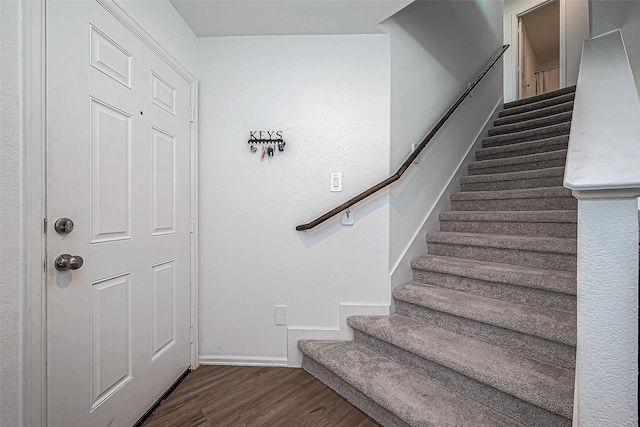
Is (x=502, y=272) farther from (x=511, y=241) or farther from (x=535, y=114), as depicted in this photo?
(x=535, y=114)

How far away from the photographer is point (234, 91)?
6.33 feet

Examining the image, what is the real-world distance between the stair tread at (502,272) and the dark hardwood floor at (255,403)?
980mm

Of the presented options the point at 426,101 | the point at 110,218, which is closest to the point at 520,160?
the point at 426,101

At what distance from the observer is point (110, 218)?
4.04 feet

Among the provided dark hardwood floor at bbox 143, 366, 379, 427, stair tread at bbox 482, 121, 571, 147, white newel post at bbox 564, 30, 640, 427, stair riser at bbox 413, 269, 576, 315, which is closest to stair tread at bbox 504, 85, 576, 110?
stair tread at bbox 482, 121, 571, 147

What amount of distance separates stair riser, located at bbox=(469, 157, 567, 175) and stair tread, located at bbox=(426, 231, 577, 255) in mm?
890

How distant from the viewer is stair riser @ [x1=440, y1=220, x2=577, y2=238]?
69.7 inches

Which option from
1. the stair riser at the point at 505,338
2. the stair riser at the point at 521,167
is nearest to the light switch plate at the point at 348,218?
the stair riser at the point at 505,338

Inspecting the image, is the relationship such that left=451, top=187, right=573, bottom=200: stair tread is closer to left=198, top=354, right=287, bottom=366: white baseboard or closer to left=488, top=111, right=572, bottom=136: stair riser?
left=488, top=111, right=572, bottom=136: stair riser

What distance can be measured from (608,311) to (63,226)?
61.8 inches

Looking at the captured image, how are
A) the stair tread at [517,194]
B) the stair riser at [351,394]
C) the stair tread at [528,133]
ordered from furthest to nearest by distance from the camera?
the stair tread at [528,133] < the stair tread at [517,194] < the stair riser at [351,394]

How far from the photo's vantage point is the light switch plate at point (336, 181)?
1911 millimetres

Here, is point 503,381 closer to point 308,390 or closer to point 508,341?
point 508,341

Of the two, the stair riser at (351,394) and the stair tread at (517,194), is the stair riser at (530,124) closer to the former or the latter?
the stair tread at (517,194)
